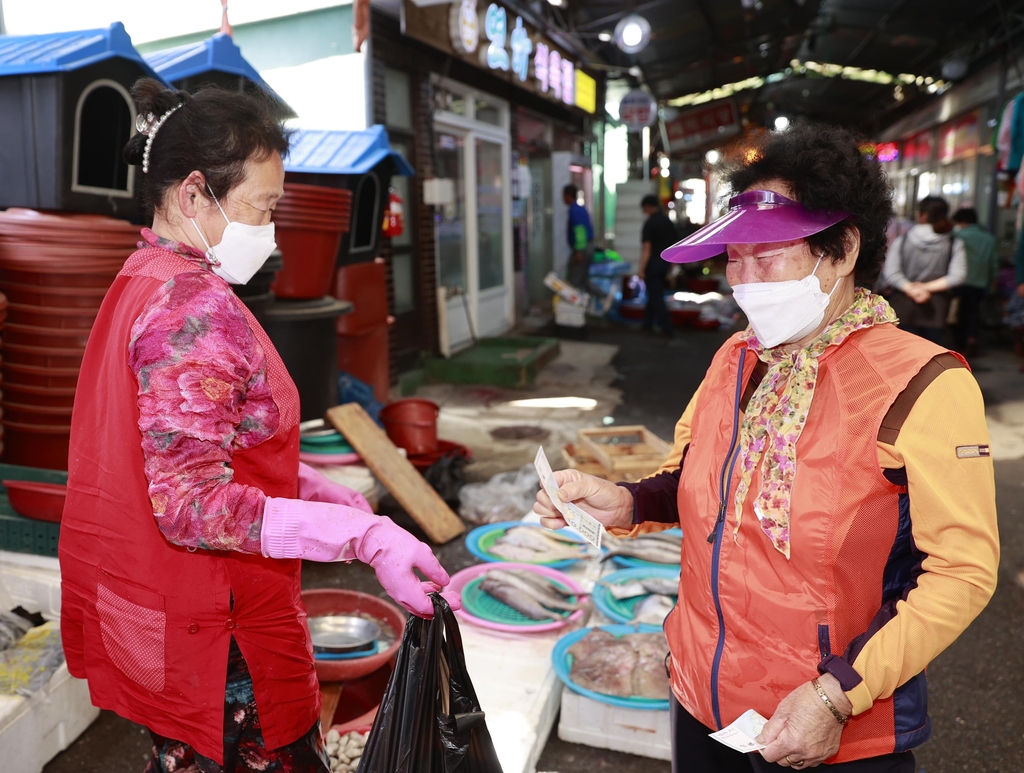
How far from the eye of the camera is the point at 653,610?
11.9 feet

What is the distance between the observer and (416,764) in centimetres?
174

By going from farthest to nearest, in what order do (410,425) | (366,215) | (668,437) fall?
(668,437) → (366,215) → (410,425)

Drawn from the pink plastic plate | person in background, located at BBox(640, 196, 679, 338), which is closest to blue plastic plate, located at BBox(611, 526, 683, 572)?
the pink plastic plate

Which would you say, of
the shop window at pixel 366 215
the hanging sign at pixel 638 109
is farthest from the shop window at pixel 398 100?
the hanging sign at pixel 638 109

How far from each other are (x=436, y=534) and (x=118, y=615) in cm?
338

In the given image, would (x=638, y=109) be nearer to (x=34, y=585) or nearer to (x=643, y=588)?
(x=643, y=588)

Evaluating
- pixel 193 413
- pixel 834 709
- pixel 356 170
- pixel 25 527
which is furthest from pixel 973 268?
pixel 193 413

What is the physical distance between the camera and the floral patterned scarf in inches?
63.1

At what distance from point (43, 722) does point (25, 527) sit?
3.15 feet

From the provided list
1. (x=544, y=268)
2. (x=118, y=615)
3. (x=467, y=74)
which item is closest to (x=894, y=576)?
(x=118, y=615)

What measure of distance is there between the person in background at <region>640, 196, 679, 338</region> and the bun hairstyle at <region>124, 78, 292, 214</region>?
39.6 feet

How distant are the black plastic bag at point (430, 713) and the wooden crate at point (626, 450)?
3.39 metres

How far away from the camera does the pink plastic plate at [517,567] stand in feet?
11.5

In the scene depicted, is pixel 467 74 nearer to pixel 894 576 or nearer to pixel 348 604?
pixel 348 604
